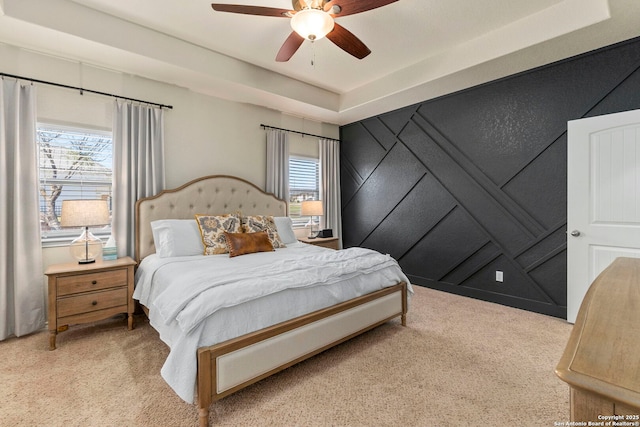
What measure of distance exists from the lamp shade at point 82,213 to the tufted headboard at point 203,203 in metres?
0.54

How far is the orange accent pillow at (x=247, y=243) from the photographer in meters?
3.06

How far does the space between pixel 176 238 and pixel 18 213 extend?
1.33 m

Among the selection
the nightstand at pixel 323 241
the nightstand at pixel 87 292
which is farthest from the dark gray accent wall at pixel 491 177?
the nightstand at pixel 87 292

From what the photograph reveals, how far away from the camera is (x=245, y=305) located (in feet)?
6.03

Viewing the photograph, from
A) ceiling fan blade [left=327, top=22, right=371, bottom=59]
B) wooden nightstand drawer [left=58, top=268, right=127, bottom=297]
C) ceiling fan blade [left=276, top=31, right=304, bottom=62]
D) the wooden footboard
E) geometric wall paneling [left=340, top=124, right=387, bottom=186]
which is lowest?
the wooden footboard

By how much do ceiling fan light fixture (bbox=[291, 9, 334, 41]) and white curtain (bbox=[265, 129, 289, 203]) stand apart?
7.77 ft

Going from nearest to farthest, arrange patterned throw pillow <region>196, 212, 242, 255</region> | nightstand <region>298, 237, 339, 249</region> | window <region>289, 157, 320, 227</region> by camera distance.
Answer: patterned throw pillow <region>196, 212, 242, 255</region> < nightstand <region>298, 237, 339, 249</region> < window <region>289, 157, 320, 227</region>

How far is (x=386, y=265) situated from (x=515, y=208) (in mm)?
1873

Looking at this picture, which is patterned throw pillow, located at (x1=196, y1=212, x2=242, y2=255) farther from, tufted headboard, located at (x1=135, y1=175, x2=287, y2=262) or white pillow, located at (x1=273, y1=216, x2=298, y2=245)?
white pillow, located at (x1=273, y1=216, x2=298, y2=245)

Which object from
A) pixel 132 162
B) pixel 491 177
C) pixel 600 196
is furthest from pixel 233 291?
pixel 600 196

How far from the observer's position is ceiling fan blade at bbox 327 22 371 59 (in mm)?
2357

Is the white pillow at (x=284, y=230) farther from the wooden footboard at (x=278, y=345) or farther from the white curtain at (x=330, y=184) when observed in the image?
the wooden footboard at (x=278, y=345)

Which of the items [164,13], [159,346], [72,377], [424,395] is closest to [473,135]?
[424,395]

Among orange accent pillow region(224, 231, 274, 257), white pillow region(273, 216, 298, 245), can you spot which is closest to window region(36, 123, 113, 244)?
orange accent pillow region(224, 231, 274, 257)
